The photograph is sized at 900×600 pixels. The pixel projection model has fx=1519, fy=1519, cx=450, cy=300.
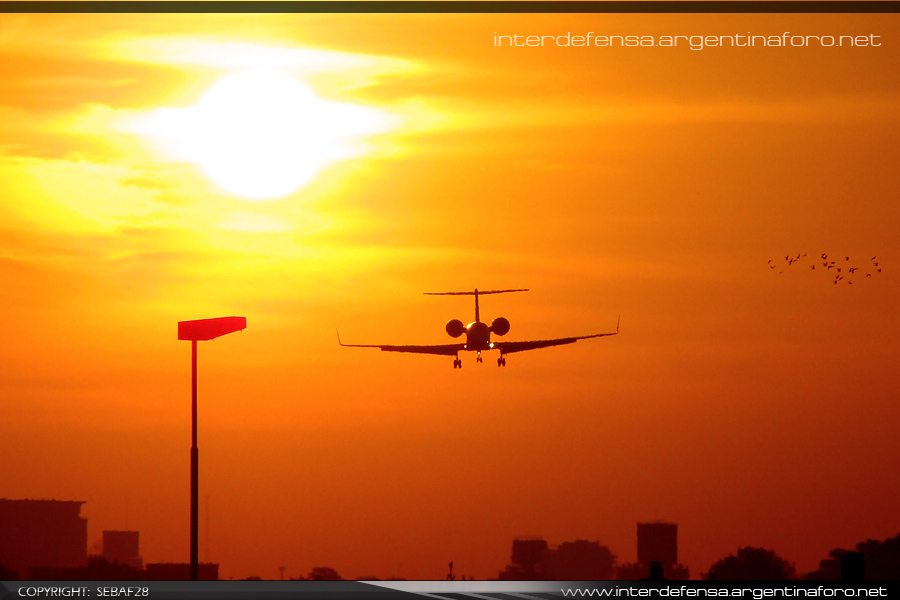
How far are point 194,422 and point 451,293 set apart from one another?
88.5 meters

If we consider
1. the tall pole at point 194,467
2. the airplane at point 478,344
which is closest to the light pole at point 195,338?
the tall pole at point 194,467

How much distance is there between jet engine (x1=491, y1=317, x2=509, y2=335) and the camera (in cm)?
14450

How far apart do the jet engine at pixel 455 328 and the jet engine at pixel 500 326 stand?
3014 mm

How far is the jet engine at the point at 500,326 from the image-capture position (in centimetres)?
14450

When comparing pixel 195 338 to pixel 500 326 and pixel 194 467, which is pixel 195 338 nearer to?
pixel 194 467

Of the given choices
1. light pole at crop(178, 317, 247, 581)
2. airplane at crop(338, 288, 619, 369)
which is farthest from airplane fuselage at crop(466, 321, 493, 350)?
light pole at crop(178, 317, 247, 581)

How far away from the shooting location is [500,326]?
145375 mm

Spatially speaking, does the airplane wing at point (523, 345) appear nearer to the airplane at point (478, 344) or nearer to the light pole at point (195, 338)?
the airplane at point (478, 344)

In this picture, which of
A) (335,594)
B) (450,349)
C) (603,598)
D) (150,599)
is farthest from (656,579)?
(450,349)

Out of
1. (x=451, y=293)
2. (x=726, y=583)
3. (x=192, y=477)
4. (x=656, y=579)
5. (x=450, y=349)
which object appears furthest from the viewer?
(x=451, y=293)

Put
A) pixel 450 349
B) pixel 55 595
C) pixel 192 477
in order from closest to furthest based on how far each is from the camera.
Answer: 1. pixel 55 595
2. pixel 192 477
3. pixel 450 349

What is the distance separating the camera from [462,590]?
5903 cm

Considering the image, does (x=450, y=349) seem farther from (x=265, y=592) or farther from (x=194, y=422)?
(x=265, y=592)

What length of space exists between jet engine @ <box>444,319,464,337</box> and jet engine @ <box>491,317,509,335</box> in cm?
301
